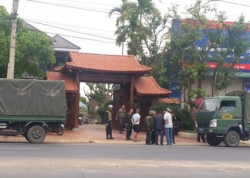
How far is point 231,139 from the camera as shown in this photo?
22891mm

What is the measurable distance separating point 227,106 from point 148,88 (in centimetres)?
878

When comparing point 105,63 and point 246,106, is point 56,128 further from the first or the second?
point 105,63

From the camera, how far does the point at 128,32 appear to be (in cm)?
3766

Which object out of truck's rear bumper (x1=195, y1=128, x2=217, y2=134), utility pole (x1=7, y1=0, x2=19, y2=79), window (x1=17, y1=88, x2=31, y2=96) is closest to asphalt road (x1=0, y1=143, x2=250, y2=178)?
window (x1=17, y1=88, x2=31, y2=96)

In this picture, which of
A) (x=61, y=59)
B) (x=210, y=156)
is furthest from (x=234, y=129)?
(x=61, y=59)

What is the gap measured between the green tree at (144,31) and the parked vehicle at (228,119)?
36.0 feet

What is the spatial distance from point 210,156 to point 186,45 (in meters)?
13.0

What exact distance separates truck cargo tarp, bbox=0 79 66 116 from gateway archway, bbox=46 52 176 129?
6.78 meters

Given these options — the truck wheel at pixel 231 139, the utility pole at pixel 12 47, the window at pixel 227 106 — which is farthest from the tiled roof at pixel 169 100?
the utility pole at pixel 12 47

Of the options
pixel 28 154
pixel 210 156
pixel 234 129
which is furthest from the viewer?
pixel 234 129

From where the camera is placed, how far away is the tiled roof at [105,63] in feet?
95.7

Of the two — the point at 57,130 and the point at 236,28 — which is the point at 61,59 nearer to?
the point at 236,28

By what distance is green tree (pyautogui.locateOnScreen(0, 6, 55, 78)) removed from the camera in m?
27.2

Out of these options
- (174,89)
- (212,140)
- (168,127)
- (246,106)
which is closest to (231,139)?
(212,140)
